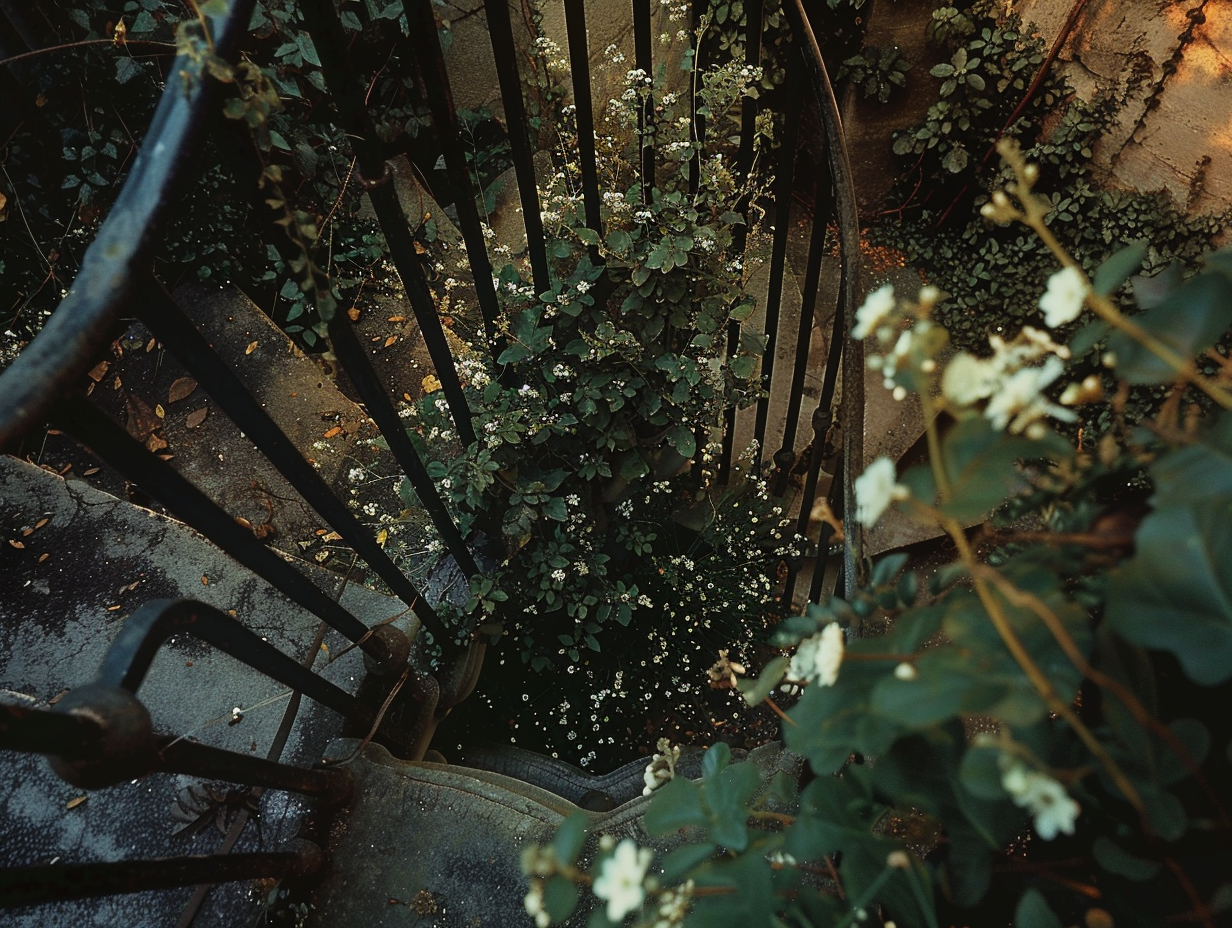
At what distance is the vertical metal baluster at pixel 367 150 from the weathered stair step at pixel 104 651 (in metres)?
0.78

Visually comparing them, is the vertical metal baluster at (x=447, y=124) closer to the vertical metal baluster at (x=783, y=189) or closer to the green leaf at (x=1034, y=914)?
Answer: the vertical metal baluster at (x=783, y=189)

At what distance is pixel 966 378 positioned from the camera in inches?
24.5

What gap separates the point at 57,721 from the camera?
2.71 ft

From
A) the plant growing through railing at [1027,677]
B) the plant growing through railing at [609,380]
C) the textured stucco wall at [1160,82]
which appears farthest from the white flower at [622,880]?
the textured stucco wall at [1160,82]

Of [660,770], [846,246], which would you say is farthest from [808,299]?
[660,770]

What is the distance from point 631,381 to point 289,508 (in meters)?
1.35

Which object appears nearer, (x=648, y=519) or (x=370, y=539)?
(x=370, y=539)

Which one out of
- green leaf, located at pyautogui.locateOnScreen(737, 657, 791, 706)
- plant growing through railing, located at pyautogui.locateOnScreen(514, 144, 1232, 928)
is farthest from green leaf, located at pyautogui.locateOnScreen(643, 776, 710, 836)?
green leaf, located at pyautogui.locateOnScreen(737, 657, 791, 706)

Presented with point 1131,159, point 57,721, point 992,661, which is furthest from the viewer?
point 1131,159

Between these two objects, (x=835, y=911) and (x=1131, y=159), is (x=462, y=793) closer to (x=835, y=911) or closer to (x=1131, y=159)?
(x=835, y=911)

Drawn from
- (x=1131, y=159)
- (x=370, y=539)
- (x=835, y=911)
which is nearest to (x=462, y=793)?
(x=370, y=539)

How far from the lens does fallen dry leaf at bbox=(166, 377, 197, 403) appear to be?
2822 mm

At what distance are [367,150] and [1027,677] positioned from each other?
4.06 ft

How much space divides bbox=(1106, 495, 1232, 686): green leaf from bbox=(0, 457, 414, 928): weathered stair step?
170cm
